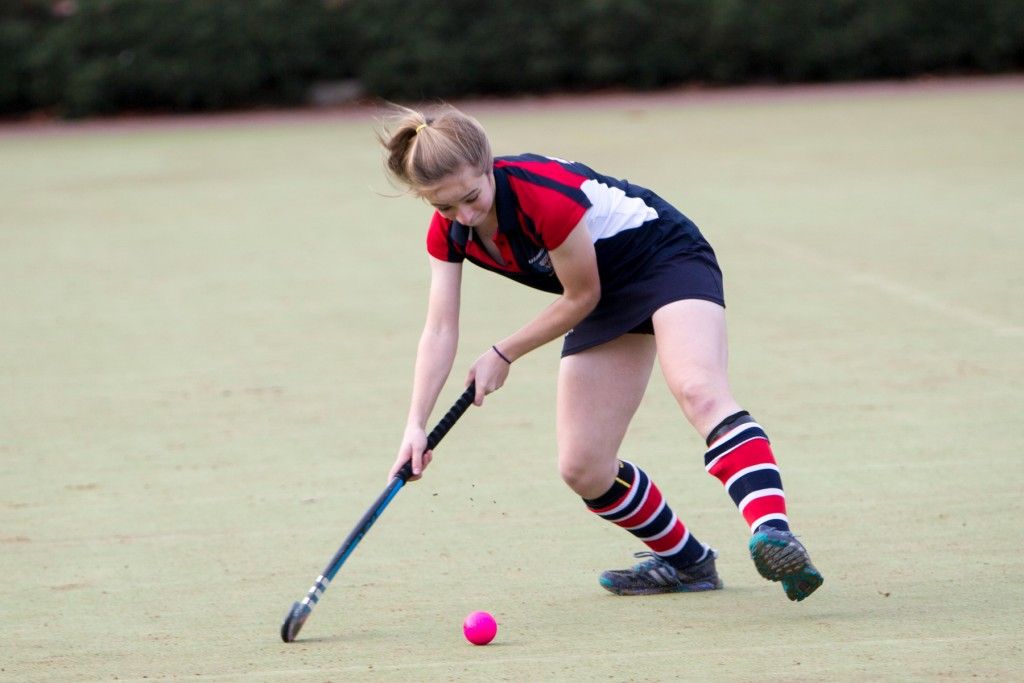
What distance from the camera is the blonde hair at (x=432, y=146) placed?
3518 millimetres

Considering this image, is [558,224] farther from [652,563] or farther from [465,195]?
[652,563]

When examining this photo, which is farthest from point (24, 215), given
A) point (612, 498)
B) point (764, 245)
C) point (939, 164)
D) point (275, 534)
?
point (612, 498)

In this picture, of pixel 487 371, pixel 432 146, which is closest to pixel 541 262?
pixel 487 371

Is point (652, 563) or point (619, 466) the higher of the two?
point (619, 466)

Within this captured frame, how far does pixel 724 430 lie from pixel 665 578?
0.68 meters

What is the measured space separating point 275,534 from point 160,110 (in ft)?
61.6

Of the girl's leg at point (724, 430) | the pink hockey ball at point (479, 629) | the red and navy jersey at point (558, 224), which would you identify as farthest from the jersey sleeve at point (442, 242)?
the pink hockey ball at point (479, 629)

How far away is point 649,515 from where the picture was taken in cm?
413

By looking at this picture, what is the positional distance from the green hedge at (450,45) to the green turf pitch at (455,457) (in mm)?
9778

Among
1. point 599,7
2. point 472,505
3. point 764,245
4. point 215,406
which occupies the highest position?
point 472,505

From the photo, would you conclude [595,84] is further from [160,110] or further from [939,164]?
[939,164]

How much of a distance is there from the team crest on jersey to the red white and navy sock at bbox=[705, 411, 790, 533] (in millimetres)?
590

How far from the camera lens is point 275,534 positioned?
15.5ft

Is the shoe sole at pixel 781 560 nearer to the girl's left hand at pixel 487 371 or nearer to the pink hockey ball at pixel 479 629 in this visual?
the pink hockey ball at pixel 479 629
